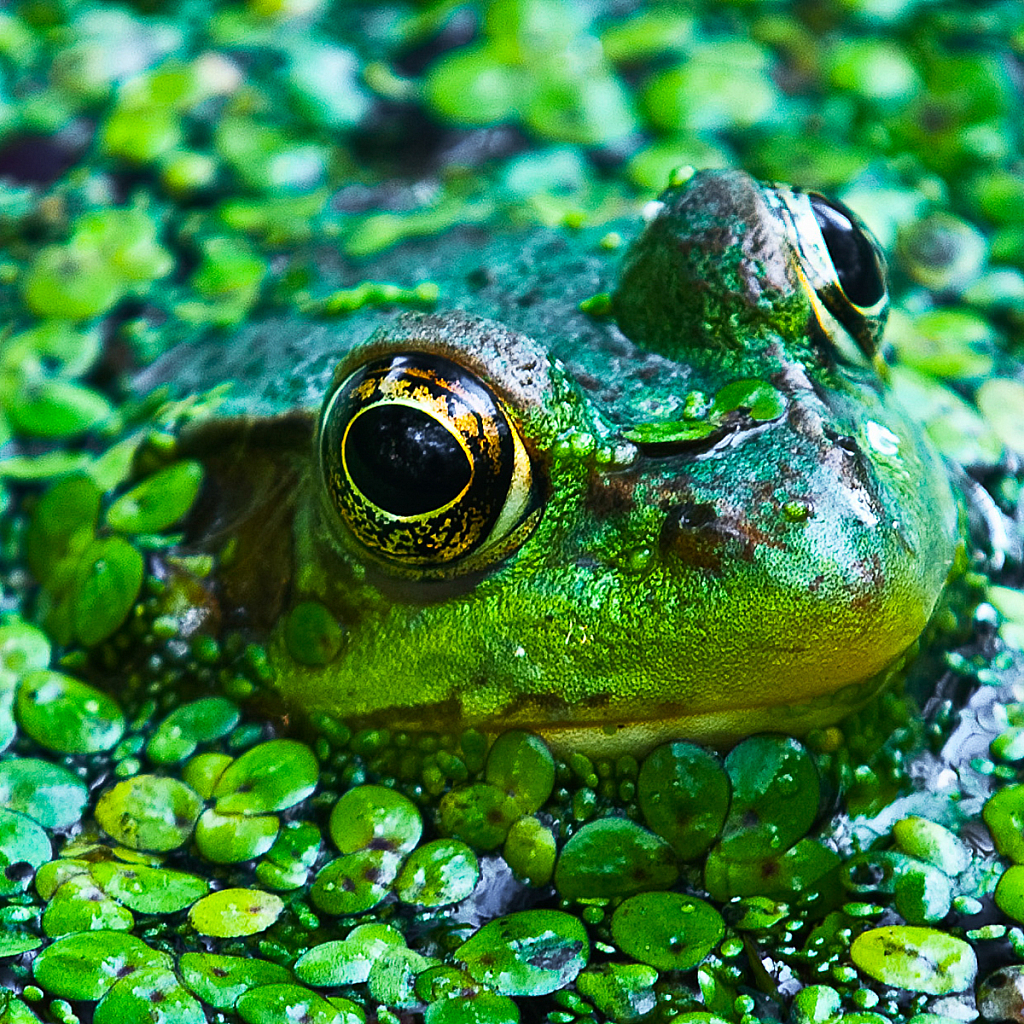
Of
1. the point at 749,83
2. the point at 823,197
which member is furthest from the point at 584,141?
the point at 823,197

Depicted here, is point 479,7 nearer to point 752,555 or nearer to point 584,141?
point 584,141

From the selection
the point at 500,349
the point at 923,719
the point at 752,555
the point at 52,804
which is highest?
the point at 500,349

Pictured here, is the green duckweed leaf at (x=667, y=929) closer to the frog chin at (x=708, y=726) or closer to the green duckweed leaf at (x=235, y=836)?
the frog chin at (x=708, y=726)

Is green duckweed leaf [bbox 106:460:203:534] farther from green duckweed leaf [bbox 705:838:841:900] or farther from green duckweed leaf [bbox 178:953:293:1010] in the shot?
green duckweed leaf [bbox 705:838:841:900]

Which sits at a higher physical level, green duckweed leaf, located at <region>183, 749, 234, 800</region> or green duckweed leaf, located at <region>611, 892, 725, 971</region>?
green duckweed leaf, located at <region>183, 749, 234, 800</region>

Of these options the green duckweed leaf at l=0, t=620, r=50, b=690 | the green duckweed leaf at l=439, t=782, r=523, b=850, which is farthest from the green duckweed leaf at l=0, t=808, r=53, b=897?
the green duckweed leaf at l=439, t=782, r=523, b=850

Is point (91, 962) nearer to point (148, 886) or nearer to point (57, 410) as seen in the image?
point (148, 886)
